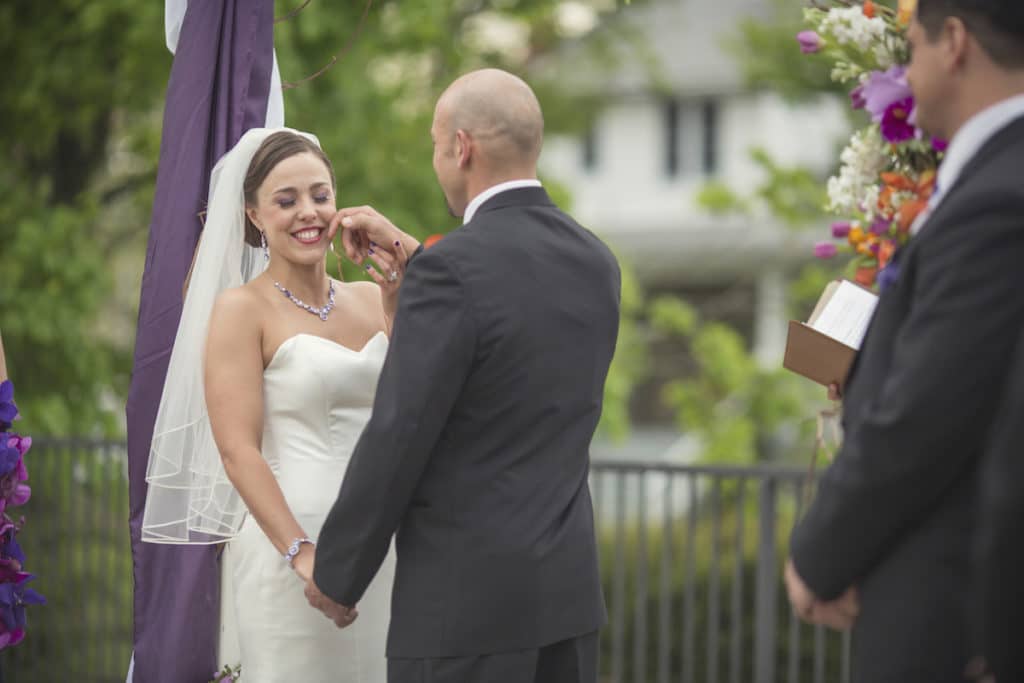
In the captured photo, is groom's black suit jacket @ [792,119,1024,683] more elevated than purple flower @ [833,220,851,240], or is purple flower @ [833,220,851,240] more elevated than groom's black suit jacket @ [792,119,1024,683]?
purple flower @ [833,220,851,240]

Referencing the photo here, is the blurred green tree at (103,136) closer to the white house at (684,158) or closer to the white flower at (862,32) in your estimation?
the white flower at (862,32)

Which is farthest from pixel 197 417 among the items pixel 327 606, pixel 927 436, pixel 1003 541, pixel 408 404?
pixel 1003 541

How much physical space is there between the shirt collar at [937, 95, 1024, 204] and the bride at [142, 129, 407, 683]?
1.71 metres

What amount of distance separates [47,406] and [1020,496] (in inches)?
275

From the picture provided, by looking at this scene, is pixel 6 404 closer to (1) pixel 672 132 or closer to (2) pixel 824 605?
(2) pixel 824 605

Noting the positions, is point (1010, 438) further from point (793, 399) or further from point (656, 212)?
point (656, 212)

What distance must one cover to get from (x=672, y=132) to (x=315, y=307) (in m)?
23.0

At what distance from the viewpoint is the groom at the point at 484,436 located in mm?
2756

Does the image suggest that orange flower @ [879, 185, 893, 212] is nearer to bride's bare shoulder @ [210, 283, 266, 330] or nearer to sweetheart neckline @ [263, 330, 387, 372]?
sweetheart neckline @ [263, 330, 387, 372]

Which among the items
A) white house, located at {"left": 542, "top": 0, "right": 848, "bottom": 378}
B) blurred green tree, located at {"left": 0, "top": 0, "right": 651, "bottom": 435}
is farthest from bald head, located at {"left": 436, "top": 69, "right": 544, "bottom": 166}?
white house, located at {"left": 542, "top": 0, "right": 848, "bottom": 378}

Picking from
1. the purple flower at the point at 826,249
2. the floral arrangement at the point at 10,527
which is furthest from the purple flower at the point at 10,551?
the purple flower at the point at 826,249

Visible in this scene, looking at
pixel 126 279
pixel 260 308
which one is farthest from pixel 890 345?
pixel 126 279

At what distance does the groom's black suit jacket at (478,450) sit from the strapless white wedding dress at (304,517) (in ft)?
2.55

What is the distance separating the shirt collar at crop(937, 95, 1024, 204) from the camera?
2.17 m
